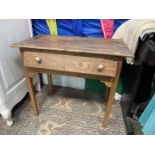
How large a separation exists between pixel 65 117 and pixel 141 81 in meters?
0.68

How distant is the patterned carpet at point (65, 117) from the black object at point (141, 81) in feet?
0.36

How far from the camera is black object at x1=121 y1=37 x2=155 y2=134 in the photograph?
0.79 meters

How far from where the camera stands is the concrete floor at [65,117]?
1.08 m

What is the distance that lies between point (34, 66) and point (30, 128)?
51 centimetres

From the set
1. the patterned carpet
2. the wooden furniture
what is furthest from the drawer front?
the patterned carpet

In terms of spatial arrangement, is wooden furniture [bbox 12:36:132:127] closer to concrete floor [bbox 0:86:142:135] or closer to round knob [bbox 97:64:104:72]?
round knob [bbox 97:64:104:72]

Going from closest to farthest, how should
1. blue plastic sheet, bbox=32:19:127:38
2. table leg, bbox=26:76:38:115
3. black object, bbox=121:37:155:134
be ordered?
black object, bbox=121:37:155:134 < table leg, bbox=26:76:38:115 < blue plastic sheet, bbox=32:19:127:38

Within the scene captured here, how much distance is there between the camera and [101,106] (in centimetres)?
134

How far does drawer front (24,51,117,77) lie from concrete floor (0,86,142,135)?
19.3 inches

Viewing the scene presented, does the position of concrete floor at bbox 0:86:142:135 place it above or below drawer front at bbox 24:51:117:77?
below

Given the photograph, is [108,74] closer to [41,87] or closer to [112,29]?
[112,29]

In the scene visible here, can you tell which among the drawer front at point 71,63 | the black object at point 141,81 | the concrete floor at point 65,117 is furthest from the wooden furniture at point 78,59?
the concrete floor at point 65,117

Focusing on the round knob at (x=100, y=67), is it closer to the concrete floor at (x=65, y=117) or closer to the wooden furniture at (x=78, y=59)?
the wooden furniture at (x=78, y=59)
